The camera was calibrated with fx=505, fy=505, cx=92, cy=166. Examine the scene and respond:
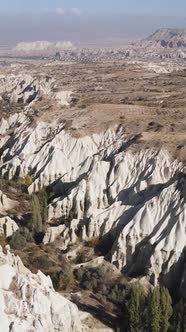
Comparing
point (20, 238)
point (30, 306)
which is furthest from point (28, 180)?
point (30, 306)

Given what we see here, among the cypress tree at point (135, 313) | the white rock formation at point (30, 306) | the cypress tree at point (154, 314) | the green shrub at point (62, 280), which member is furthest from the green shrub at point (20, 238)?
the cypress tree at point (154, 314)

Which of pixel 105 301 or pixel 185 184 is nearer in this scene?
pixel 105 301

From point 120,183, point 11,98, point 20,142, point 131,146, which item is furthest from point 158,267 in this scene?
point 11,98

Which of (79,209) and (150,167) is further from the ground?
(150,167)

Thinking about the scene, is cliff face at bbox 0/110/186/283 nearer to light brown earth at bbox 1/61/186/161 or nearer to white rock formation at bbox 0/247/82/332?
light brown earth at bbox 1/61/186/161

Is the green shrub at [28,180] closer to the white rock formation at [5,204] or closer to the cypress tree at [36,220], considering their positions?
the white rock formation at [5,204]

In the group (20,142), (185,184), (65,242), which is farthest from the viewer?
(20,142)

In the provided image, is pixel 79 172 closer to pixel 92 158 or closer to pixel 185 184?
pixel 92 158
